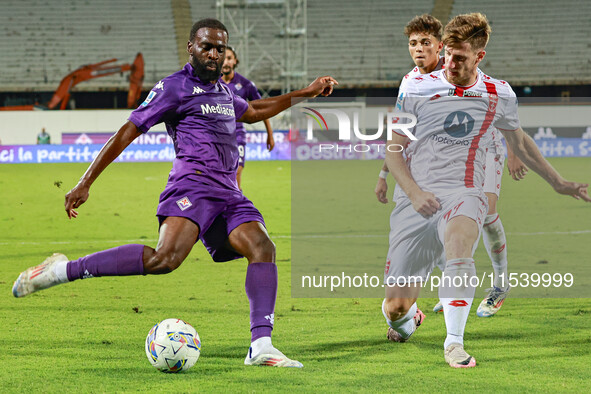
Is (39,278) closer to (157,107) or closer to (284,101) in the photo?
(157,107)

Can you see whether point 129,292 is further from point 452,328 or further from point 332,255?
point 452,328

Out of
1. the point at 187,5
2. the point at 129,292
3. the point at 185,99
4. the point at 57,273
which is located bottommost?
the point at 129,292

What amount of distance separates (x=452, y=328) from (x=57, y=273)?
2266 mm

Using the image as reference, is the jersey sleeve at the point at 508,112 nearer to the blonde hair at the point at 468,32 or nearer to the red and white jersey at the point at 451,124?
the red and white jersey at the point at 451,124

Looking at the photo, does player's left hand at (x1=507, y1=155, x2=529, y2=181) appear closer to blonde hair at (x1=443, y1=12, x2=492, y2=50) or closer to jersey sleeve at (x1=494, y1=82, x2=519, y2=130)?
jersey sleeve at (x1=494, y1=82, x2=519, y2=130)

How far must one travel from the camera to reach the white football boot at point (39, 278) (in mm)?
4747

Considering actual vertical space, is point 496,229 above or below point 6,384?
above

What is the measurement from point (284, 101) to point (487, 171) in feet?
5.23

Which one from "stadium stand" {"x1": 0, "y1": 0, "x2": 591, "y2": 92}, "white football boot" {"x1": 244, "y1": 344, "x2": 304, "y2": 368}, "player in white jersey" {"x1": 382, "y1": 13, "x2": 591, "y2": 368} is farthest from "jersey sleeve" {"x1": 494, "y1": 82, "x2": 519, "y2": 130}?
"stadium stand" {"x1": 0, "y1": 0, "x2": 591, "y2": 92}

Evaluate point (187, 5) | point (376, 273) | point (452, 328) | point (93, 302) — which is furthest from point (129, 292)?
point (187, 5)

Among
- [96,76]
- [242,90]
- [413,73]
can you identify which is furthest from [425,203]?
[96,76]

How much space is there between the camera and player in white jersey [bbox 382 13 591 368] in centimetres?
459

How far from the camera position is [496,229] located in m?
5.96

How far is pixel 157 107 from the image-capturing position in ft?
15.2
